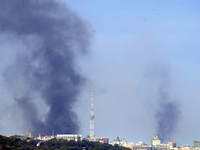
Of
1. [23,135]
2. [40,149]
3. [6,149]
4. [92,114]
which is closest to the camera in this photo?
[6,149]

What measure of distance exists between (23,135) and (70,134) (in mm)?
16152

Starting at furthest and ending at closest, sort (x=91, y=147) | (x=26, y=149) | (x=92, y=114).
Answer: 1. (x=92, y=114)
2. (x=91, y=147)
3. (x=26, y=149)

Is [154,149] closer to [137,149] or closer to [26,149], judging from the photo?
[137,149]

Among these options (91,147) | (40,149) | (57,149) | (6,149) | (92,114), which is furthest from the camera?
(92,114)

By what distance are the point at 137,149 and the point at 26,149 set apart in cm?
11830

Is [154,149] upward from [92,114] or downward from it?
downward

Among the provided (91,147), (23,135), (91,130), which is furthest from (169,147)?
(91,147)

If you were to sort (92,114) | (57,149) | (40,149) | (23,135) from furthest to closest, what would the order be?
(92,114)
(23,135)
(57,149)
(40,149)

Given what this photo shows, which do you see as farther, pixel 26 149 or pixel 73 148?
pixel 73 148

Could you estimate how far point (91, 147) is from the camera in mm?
107125

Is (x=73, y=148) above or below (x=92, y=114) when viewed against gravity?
below

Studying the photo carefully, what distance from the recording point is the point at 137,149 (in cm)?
18988

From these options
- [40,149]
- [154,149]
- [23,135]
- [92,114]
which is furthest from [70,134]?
[40,149]

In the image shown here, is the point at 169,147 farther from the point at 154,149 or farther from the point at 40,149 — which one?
the point at 40,149
